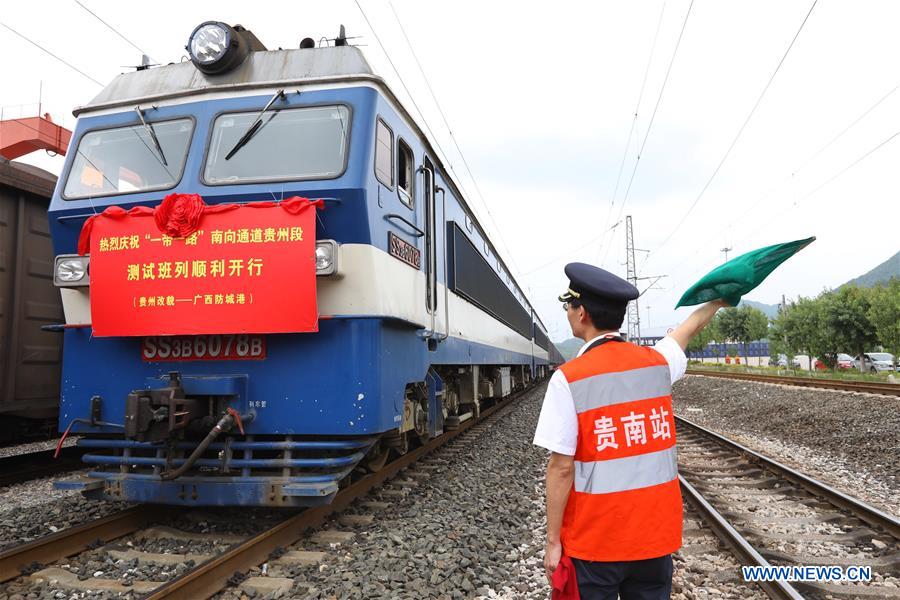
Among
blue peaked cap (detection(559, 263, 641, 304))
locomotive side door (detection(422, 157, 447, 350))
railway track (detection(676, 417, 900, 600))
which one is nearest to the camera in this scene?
blue peaked cap (detection(559, 263, 641, 304))

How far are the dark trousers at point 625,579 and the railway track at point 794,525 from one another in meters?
2.05

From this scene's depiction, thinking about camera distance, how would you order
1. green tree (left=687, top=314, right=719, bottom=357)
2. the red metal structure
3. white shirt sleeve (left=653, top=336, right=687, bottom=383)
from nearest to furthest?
white shirt sleeve (left=653, top=336, right=687, bottom=383)
the red metal structure
green tree (left=687, top=314, right=719, bottom=357)

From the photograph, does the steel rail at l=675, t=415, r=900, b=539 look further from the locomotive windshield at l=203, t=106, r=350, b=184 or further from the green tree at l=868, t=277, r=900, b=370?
the green tree at l=868, t=277, r=900, b=370

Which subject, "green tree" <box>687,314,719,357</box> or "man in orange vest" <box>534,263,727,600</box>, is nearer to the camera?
"man in orange vest" <box>534,263,727,600</box>

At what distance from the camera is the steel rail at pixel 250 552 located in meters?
3.15

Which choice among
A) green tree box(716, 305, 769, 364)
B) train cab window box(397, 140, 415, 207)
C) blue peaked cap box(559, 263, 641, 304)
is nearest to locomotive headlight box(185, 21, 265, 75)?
train cab window box(397, 140, 415, 207)

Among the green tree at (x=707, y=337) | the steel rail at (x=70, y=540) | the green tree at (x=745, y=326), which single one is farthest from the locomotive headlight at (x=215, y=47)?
the green tree at (x=707, y=337)

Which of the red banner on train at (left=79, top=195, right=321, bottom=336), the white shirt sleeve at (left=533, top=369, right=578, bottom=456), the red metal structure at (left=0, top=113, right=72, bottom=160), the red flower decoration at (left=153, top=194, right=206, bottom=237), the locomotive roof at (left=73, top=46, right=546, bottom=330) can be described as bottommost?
the white shirt sleeve at (left=533, top=369, right=578, bottom=456)

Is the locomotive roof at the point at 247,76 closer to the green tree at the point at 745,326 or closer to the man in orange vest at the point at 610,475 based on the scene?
the man in orange vest at the point at 610,475

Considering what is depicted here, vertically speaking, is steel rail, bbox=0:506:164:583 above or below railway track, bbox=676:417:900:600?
above

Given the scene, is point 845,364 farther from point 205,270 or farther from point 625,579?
point 625,579

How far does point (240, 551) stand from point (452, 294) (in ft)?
12.5

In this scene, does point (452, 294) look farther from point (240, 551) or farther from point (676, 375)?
point (676, 375)

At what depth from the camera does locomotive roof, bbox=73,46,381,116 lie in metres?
4.59
